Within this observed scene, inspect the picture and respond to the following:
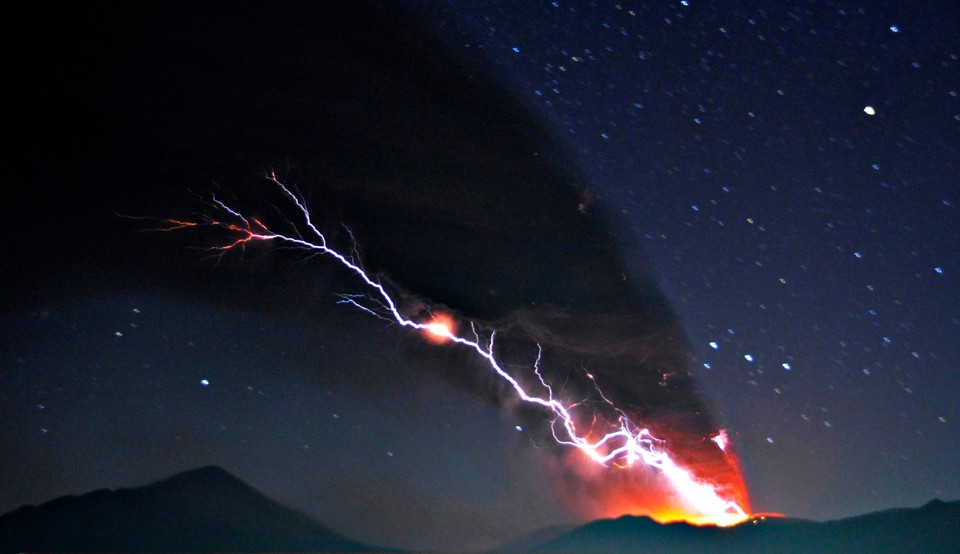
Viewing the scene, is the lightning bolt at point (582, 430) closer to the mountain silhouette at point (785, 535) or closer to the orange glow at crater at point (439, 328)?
the orange glow at crater at point (439, 328)

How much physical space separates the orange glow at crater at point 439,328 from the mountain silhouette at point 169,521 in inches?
44.7

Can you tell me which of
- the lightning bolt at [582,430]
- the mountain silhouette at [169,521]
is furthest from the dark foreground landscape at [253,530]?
the lightning bolt at [582,430]

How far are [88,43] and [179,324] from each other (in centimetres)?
142

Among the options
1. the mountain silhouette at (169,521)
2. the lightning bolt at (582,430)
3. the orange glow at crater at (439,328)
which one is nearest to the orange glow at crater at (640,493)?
the lightning bolt at (582,430)

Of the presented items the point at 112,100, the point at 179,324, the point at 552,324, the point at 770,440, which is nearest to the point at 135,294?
the point at 179,324

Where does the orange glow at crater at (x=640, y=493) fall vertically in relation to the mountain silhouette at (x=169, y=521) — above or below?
above

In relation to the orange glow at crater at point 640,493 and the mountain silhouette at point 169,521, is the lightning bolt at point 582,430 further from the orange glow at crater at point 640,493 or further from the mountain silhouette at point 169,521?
the mountain silhouette at point 169,521

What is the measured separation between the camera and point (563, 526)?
376 centimetres

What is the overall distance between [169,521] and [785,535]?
10.4 feet

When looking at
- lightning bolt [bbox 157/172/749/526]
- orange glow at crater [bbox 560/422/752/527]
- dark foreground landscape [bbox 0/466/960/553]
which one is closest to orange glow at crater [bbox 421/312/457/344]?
lightning bolt [bbox 157/172/749/526]

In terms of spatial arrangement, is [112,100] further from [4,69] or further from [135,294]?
[135,294]

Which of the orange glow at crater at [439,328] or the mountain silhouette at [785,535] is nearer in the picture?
the mountain silhouette at [785,535]

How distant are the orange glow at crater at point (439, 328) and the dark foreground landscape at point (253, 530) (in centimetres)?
113

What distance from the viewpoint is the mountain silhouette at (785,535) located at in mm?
3561
